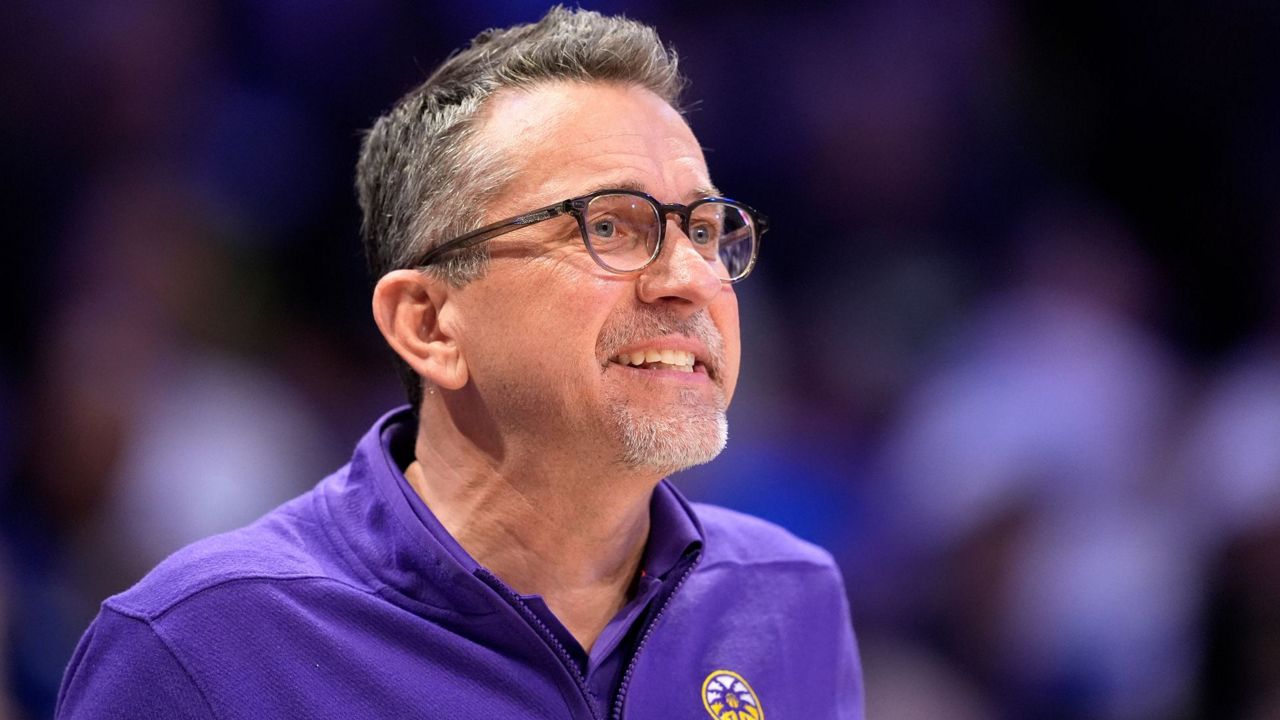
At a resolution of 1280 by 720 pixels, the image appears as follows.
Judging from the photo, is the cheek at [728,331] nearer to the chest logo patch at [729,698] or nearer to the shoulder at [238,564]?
the chest logo patch at [729,698]

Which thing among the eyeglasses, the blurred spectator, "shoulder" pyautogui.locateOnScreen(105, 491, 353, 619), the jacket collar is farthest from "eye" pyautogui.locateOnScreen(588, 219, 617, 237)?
the blurred spectator

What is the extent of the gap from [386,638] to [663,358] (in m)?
0.65

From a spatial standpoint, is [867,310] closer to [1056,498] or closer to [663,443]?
[1056,498]

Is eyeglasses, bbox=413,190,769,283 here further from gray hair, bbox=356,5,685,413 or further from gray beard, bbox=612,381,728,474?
gray beard, bbox=612,381,728,474

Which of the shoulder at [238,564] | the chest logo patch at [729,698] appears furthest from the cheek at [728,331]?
the shoulder at [238,564]

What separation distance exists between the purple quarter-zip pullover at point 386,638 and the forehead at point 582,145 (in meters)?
0.58

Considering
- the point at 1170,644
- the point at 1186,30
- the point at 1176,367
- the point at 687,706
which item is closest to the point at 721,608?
the point at 687,706

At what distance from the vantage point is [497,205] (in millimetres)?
2322

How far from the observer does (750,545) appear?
271 centimetres

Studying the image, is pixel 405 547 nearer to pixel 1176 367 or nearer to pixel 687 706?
pixel 687 706

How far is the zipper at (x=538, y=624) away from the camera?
2.15 m

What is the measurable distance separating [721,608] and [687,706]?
262 millimetres

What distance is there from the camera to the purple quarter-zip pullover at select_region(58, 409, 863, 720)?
2.03m

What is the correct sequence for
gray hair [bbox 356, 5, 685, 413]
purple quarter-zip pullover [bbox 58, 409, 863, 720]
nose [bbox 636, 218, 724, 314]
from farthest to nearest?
gray hair [bbox 356, 5, 685, 413]
nose [bbox 636, 218, 724, 314]
purple quarter-zip pullover [bbox 58, 409, 863, 720]
